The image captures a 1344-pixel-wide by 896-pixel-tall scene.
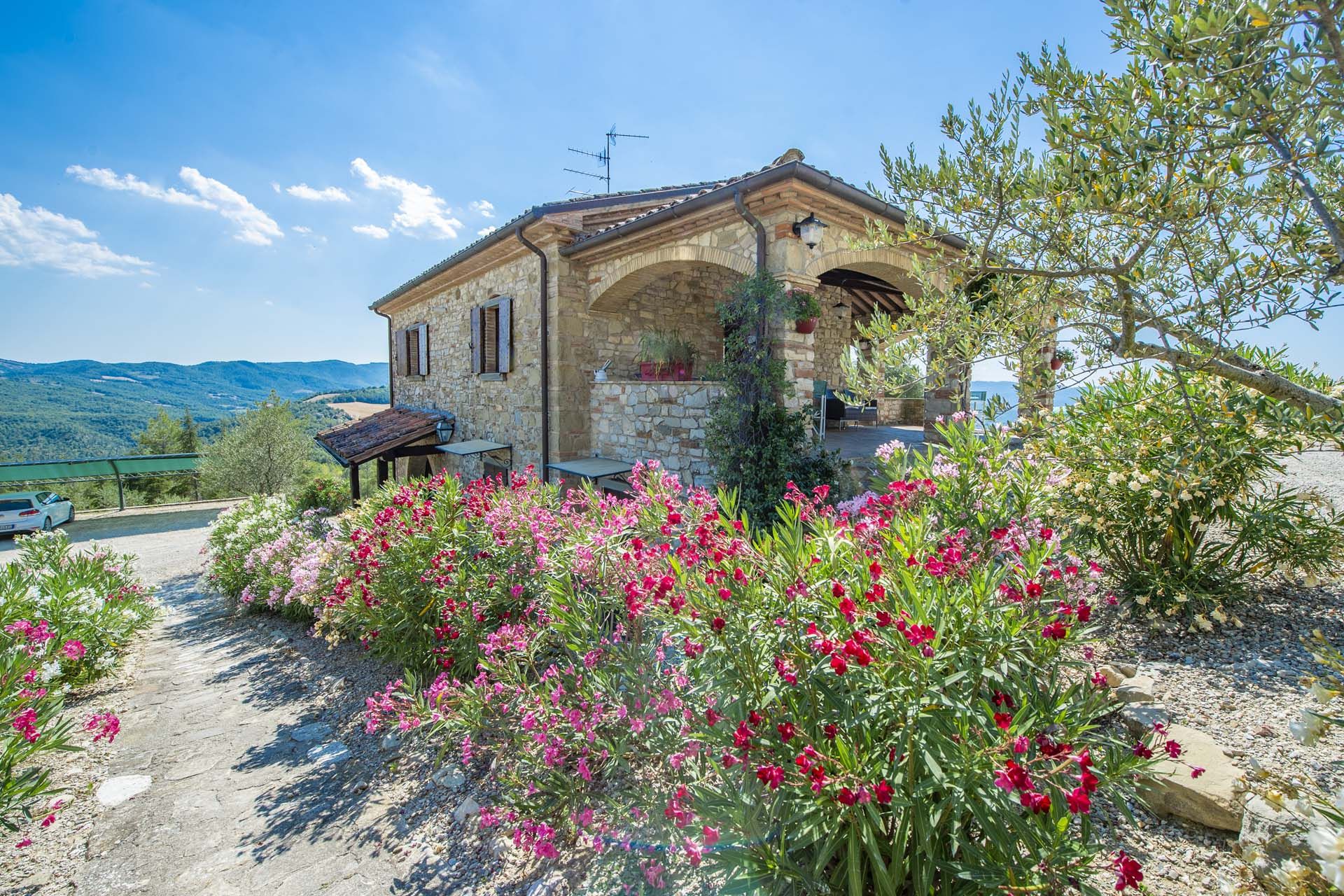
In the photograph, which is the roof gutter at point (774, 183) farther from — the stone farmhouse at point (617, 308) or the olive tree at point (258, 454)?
the olive tree at point (258, 454)

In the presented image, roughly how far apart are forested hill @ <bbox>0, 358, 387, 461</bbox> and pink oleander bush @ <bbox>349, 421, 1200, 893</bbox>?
144 ft

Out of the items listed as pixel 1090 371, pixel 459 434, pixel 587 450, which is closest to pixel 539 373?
pixel 587 450

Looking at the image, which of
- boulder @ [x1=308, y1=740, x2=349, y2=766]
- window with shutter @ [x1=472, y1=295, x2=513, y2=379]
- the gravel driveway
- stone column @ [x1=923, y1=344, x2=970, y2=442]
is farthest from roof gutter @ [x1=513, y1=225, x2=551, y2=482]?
stone column @ [x1=923, y1=344, x2=970, y2=442]

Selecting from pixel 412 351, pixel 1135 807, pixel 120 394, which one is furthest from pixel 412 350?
pixel 120 394

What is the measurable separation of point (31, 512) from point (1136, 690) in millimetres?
23645

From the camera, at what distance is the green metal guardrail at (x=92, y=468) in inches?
643

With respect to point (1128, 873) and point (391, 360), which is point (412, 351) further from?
point (1128, 873)

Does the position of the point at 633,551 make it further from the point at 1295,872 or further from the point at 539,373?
the point at 539,373

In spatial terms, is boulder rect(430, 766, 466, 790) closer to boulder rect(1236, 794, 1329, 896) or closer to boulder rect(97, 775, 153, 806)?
boulder rect(97, 775, 153, 806)

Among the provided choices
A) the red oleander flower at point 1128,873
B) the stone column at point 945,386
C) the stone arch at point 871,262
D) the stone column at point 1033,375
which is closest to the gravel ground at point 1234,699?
the red oleander flower at point 1128,873

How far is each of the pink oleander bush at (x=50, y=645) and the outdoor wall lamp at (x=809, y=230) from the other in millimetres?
6690

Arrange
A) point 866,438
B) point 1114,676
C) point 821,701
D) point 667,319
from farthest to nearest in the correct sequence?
1. point 866,438
2. point 667,319
3. point 1114,676
4. point 821,701

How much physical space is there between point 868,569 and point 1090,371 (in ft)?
6.34

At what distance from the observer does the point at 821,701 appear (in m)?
1.85
